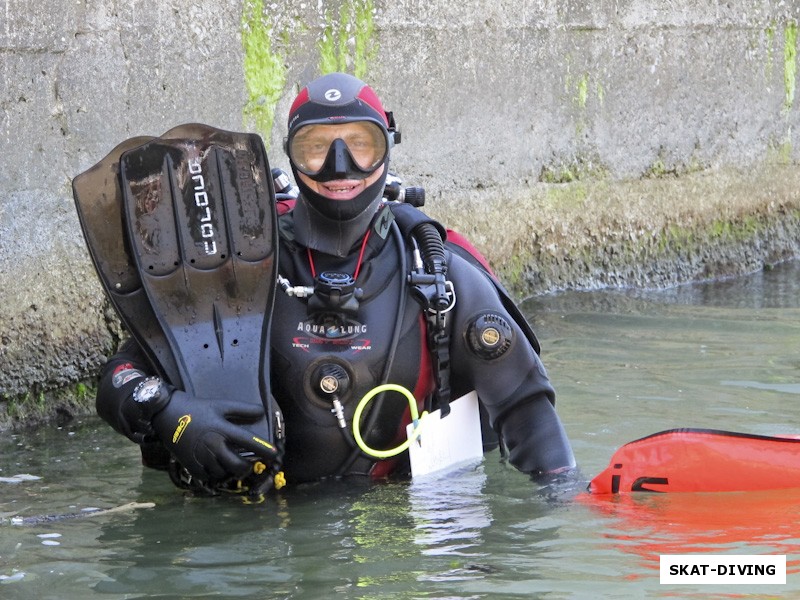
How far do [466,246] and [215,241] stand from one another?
0.73m

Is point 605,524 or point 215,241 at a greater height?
point 215,241

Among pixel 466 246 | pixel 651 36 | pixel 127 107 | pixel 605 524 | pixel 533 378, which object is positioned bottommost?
pixel 605 524

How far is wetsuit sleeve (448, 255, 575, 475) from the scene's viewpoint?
11.6 feet

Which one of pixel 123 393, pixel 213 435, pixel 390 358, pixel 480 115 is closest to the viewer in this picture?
pixel 213 435

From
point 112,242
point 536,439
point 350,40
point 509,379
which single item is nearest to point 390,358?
point 509,379

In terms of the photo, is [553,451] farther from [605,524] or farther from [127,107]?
[127,107]

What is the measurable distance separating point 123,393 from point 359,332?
63 centimetres

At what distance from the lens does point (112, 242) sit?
3.65 meters

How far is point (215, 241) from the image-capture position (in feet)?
12.0

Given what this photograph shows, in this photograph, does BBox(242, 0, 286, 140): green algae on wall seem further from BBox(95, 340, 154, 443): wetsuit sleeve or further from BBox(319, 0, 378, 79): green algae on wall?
BBox(95, 340, 154, 443): wetsuit sleeve

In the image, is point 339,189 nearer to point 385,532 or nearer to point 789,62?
point 385,532

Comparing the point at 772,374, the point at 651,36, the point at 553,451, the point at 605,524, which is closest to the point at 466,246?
the point at 553,451

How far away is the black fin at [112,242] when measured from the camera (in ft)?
11.7

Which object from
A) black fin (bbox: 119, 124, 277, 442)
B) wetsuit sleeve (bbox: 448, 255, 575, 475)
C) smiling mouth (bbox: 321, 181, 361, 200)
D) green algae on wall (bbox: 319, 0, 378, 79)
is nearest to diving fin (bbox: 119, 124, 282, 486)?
black fin (bbox: 119, 124, 277, 442)
